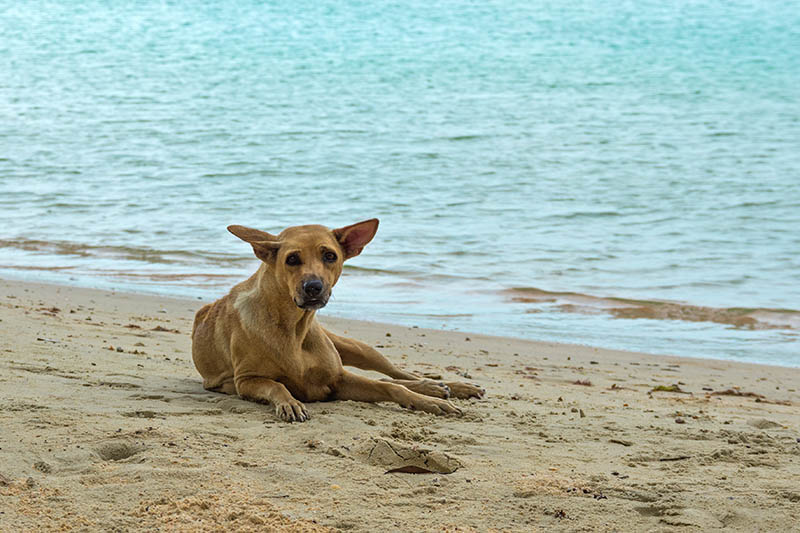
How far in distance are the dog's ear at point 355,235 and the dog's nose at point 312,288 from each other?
19.3 inches

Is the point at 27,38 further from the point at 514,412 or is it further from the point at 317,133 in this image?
the point at 514,412

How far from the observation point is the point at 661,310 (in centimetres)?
930

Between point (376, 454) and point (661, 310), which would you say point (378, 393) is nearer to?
point (376, 454)

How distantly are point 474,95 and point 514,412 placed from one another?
24.5 metres

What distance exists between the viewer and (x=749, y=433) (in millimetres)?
4621

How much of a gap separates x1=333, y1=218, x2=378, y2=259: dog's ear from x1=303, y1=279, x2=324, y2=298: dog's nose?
1.61ft

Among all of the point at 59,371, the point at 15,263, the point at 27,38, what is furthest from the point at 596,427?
the point at 27,38

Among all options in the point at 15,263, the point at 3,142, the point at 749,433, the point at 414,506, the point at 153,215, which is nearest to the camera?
the point at 414,506

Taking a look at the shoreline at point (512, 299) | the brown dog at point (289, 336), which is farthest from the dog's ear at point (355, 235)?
the shoreline at point (512, 299)

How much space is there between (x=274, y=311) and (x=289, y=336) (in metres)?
0.15

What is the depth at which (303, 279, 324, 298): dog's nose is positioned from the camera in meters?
4.55

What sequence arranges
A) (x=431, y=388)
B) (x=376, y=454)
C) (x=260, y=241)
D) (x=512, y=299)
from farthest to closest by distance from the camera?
1. (x=512, y=299)
2. (x=431, y=388)
3. (x=260, y=241)
4. (x=376, y=454)

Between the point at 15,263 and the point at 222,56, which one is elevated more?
the point at 222,56

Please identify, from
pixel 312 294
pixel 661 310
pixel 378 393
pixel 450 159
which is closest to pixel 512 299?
pixel 661 310
